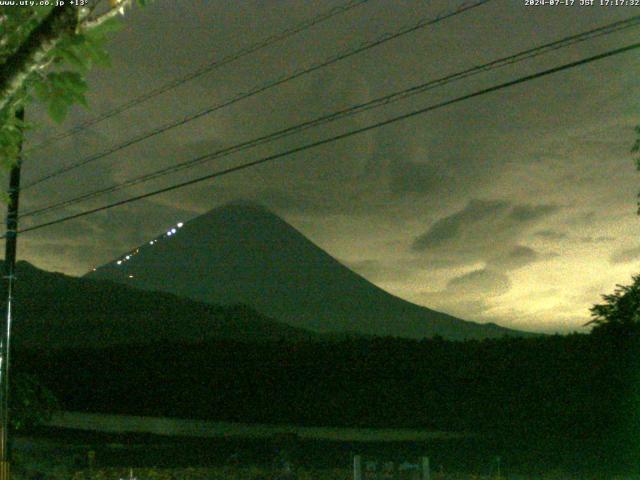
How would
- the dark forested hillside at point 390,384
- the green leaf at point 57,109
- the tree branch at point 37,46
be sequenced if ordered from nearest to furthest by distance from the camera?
the tree branch at point 37,46
the green leaf at point 57,109
the dark forested hillside at point 390,384

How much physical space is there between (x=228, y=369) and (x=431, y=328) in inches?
6372

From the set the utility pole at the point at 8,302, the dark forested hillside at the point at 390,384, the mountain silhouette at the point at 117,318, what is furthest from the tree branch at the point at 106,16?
the mountain silhouette at the point at 117,318

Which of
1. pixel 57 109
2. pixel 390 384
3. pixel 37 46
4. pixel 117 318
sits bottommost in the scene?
pixel 390 384

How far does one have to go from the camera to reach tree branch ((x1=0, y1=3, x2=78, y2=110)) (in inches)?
171

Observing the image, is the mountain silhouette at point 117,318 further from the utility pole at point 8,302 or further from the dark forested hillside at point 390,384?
the utility pole at point 8,302

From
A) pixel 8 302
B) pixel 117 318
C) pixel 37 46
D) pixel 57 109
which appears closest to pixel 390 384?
pixel 8 302

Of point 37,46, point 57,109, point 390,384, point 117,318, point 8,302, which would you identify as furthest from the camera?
point 117,318

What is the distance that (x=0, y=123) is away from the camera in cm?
500

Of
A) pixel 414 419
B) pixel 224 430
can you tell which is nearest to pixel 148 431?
pixel 224 430

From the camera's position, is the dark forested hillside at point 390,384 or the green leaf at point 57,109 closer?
the green leaf at point 57,109

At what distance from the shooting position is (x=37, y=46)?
4.35 meters

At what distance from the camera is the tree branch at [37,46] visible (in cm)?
434

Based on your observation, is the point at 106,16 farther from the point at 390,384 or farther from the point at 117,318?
the point at 117,318

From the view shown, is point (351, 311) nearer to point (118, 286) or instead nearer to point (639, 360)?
point (118, 286)
